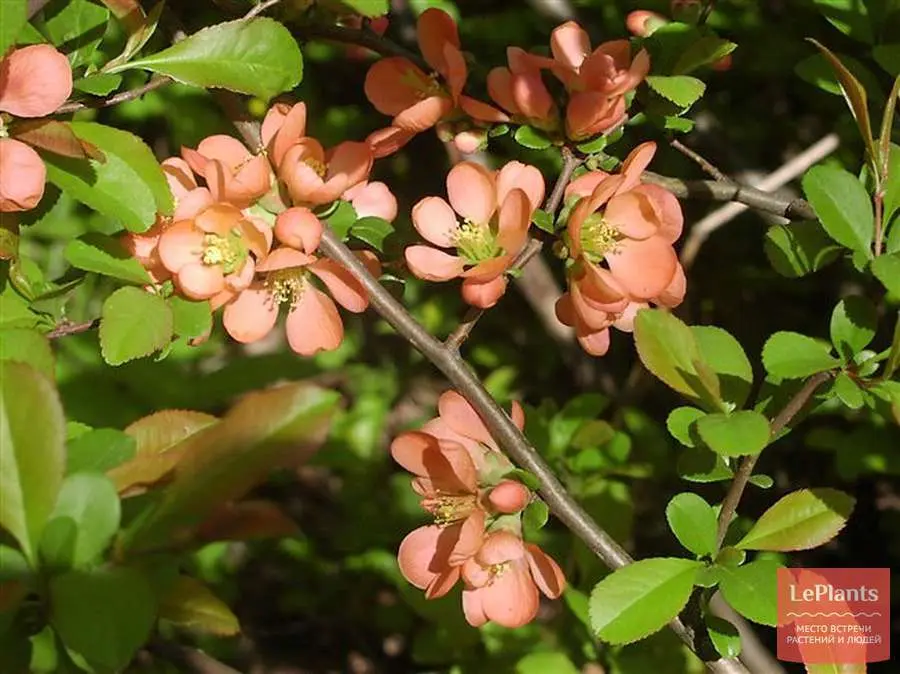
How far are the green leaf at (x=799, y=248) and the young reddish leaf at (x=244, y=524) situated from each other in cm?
56

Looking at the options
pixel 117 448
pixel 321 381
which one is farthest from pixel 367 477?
pixel 117 448

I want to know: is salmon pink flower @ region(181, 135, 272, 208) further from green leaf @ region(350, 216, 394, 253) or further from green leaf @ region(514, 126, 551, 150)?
green leaf @ region(514, 126, 551, 150)

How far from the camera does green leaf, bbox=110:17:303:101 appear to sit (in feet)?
2.62

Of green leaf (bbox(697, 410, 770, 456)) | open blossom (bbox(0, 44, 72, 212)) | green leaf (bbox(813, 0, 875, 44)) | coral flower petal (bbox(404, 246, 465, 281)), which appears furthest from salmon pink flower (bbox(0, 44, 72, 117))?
green leaf (bbox(813, 0, 875, 44))

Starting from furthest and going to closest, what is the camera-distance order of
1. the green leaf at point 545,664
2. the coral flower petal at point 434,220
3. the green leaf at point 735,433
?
the green leaf at point 545,664, the coral flower petal at point 434,220, the green leaf at point 735,433

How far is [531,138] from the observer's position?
0.95 metres

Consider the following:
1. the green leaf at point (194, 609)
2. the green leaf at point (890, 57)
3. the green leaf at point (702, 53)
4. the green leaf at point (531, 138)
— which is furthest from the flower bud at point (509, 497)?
the green leaf at point (890, 57)

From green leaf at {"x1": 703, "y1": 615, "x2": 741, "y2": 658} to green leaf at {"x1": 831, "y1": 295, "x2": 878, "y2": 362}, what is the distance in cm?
25

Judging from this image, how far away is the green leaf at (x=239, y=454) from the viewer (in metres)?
0.55

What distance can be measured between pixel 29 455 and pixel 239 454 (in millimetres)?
113

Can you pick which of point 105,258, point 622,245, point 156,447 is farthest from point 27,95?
point 622,245

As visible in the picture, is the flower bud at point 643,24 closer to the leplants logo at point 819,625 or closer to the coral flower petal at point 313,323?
the coral flower petal at point 313,323

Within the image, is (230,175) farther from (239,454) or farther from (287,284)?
(239,454)

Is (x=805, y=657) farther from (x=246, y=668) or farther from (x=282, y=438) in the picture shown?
(x=246, y=668)
